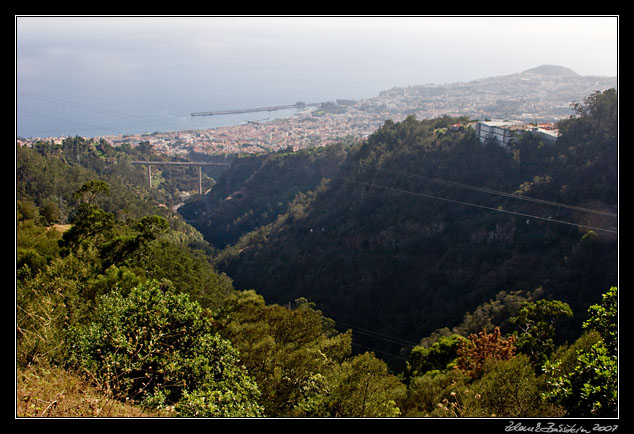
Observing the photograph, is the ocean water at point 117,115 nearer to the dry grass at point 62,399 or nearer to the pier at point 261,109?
the pier at point 261,109

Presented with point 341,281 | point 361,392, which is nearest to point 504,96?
point 341,281

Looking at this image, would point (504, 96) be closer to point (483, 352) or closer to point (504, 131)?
point (504, 131)

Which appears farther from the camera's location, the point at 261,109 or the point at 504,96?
the point at 261,109

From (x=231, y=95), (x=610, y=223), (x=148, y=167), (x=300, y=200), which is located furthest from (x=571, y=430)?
(x=231, y=95)

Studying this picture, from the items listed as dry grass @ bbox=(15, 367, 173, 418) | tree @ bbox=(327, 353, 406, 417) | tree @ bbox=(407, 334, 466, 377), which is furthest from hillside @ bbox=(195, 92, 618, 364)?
dry grass @ bbox=(15, 367, 173, 418)

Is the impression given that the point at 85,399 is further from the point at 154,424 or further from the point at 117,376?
the point at 154,424

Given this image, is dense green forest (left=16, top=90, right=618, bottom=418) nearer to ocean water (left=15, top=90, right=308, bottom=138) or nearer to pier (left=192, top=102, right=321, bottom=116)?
ocean water (left=15, top=90, right=308, bottom=138)

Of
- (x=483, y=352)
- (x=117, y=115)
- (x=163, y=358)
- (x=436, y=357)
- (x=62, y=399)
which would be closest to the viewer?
(x=62, y=399)
